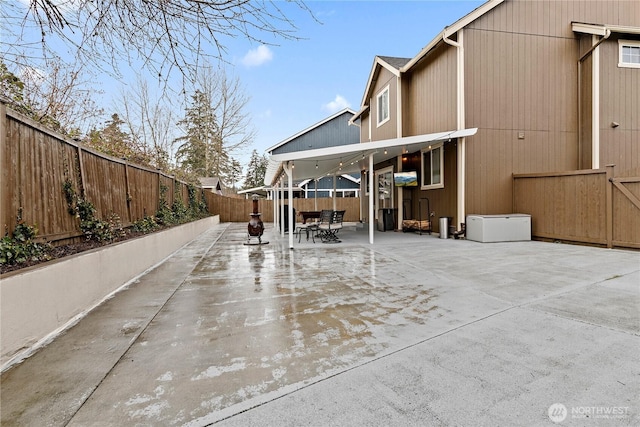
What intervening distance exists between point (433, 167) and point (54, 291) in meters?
9.36

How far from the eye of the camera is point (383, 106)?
502 inches

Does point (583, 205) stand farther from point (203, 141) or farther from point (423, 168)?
point (203, 141)

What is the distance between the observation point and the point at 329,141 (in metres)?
22.5

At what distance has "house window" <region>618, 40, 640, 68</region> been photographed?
9062 millimetres

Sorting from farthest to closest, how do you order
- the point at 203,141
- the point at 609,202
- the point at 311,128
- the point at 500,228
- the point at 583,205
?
the point at 203,141
the point at 311,128
the point at 500,228
the point at 583,205
the point at 609,202

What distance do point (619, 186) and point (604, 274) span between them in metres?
3.25

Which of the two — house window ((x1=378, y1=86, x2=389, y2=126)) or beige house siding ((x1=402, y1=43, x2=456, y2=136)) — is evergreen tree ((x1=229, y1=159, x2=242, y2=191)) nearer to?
house window ((x1=378, y1=86, x2=389, y2=126))

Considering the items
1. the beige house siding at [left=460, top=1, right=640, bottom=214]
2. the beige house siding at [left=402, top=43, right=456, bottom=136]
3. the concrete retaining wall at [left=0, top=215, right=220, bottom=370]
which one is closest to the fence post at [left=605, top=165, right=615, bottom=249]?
the beige house siding at [left=460, top=1, right=640, bottom=214]

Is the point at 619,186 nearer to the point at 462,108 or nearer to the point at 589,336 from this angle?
the point at 462,108

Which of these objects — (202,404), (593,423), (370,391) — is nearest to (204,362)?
(202,404)

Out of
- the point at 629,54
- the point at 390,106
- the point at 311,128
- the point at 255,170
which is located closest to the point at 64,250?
the point at 390,106

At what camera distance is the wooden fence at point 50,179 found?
2.85 m

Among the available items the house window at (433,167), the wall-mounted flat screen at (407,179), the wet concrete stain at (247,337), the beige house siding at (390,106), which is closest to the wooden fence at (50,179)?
the wet concrete stain at (247,337)
